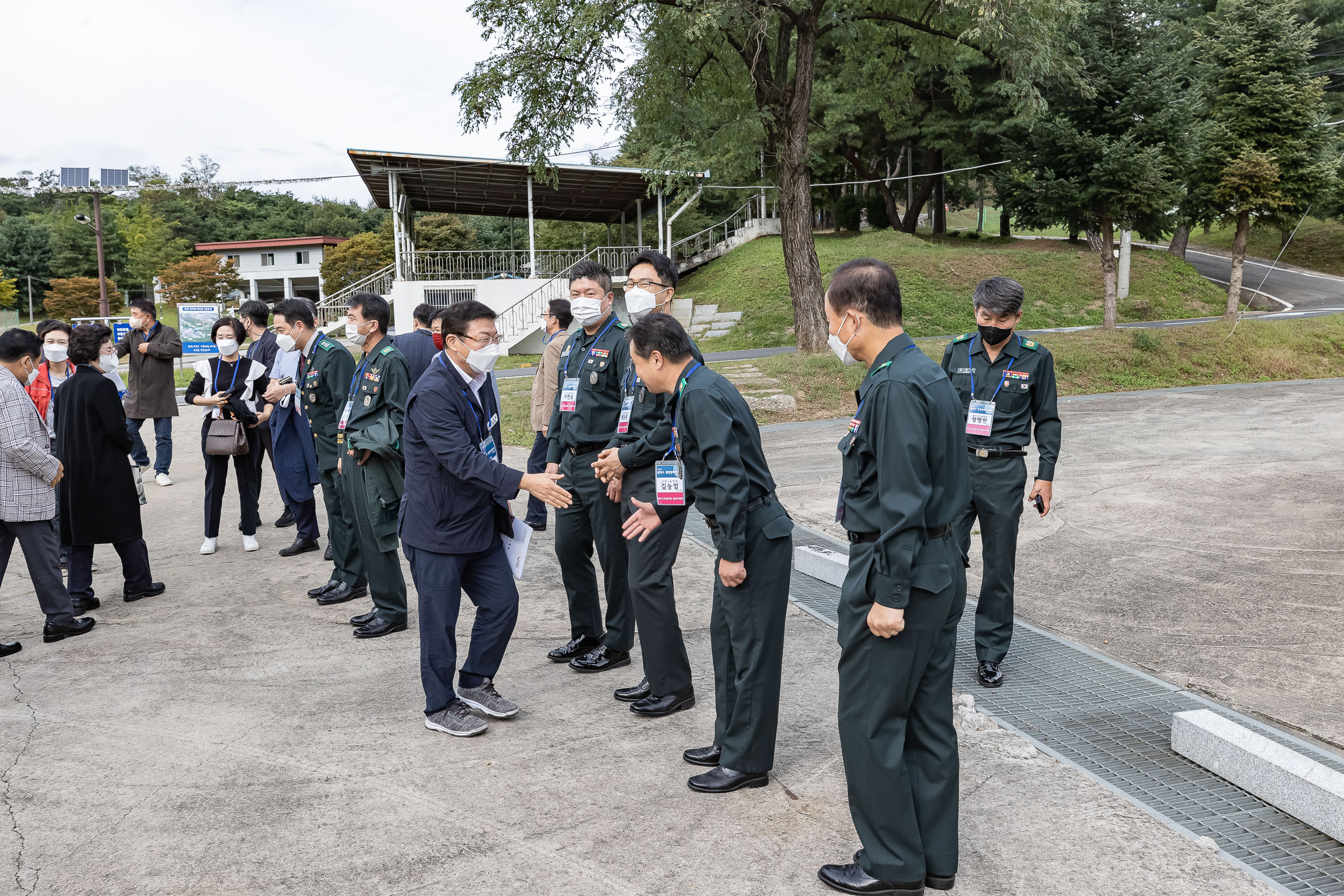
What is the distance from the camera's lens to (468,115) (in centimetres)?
1719

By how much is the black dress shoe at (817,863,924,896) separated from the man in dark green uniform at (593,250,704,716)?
1.51 metres

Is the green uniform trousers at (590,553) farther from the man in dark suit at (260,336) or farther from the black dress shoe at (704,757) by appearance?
the man in dark suit at (260,336)

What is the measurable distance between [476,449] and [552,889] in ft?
6.27

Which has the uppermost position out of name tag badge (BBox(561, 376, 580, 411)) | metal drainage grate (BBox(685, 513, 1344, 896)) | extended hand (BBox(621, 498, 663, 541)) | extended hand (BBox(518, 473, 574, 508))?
name tag badge (BBox(561, 376, 580, 411))

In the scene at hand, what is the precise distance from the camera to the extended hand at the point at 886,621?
8.63 ft

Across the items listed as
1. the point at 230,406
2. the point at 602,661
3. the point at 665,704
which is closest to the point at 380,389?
the point at 602,661

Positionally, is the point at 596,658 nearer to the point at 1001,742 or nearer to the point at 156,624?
the point at 1001,742

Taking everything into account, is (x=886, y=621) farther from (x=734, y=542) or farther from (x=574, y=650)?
(x=574, y=650)

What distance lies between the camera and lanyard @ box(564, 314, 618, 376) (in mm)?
4898

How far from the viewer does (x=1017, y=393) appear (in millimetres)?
4680

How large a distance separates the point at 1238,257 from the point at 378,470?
74.2ft

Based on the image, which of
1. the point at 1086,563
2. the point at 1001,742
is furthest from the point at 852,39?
the point at 1001,742

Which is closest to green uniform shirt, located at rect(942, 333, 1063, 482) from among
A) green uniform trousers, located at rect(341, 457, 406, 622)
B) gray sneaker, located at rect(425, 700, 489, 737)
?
gray sneaker, located at rect(425, 700, 489, 737)

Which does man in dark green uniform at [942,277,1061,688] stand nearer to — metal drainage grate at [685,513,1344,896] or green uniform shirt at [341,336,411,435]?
metal drainage grate at [685,513,1344,896]
